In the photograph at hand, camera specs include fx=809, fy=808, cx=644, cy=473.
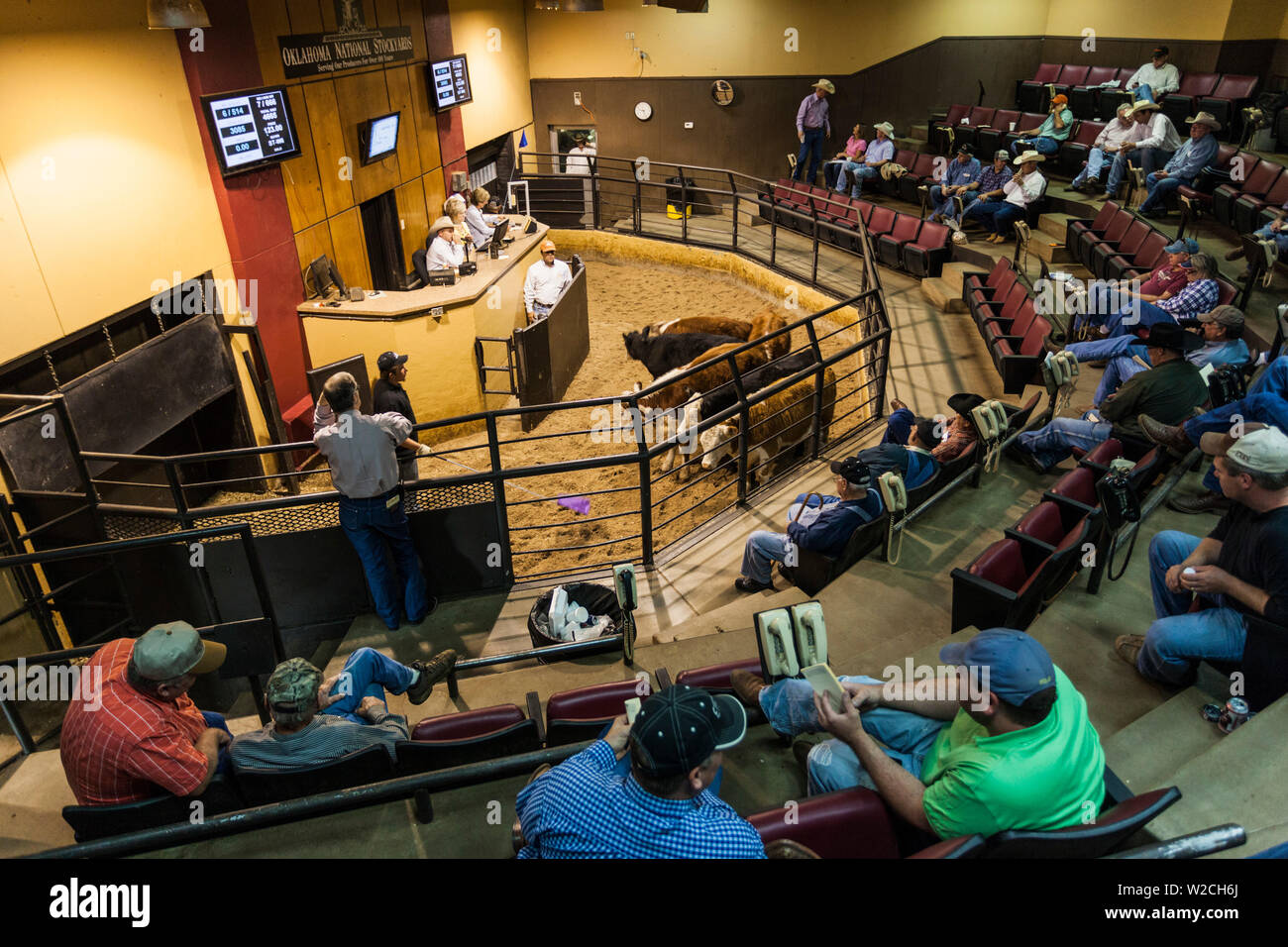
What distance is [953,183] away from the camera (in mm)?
12586

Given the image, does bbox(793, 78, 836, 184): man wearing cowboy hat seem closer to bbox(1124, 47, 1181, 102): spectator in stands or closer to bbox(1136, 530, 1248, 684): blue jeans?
bbox(1124, 47, 1181, 102): spectator in stands

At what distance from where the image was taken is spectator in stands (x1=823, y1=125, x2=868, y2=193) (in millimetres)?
14461

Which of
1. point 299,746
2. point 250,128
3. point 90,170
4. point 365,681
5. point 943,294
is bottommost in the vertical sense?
point 943,294

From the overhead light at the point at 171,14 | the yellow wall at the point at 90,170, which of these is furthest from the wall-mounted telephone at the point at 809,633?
the overhead light at the point at 171,14

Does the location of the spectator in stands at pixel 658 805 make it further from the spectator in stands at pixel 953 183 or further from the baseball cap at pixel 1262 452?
the spectator in stands at pixel 953 183

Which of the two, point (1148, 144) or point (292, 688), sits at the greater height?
point (1148, 144)

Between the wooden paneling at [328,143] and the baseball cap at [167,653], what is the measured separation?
315 inches

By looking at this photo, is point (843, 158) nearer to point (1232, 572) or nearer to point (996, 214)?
point (996, 214)

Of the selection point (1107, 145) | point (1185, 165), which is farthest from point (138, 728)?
point (1107, 145)

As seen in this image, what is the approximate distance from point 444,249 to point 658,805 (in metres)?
9.95

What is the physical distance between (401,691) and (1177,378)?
5.19 m

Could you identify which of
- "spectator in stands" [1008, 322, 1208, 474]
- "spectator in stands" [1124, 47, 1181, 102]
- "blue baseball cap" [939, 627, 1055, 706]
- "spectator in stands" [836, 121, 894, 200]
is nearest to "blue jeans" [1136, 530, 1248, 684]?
"blue baseball cap" [939, 627, 1055, 706]

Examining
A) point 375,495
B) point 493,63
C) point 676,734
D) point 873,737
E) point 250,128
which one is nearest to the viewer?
point 676,734
